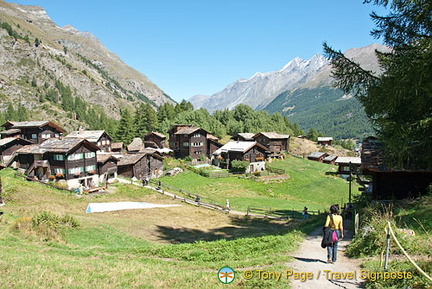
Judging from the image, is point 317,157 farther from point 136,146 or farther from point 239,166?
point 136,146

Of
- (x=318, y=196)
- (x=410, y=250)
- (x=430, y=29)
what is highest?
(x=430, y=29)

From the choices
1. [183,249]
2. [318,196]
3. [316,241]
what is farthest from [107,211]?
[318,196]

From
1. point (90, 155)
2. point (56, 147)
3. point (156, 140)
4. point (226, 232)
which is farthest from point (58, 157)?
point (156, 140)

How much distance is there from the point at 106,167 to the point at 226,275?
43979 millimetres

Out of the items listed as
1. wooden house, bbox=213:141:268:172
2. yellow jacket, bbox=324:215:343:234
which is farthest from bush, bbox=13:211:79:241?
wooden house, bbox=213:141:268:172

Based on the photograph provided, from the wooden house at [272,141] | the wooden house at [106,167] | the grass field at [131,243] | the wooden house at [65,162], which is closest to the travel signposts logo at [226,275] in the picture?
the grass field at [131,243]

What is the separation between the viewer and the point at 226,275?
33.2ft

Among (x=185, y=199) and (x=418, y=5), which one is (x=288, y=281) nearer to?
(x=418, y=5)

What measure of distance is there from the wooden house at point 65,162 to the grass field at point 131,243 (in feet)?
14.8

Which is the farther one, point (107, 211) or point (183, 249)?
point (107, 211)

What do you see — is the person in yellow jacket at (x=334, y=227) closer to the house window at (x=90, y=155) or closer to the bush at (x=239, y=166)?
the house window at (x=90, y=155)

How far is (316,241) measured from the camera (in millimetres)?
15000

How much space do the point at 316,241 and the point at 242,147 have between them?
53929 millimetres

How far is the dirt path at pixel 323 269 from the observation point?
362 inches
